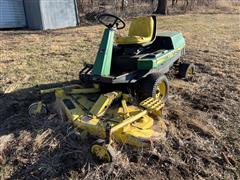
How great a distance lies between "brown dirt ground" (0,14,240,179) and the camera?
3.30m

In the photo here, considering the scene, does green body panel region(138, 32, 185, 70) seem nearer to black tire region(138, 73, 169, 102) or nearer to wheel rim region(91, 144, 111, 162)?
black tire region(138, 73, 169, 102)

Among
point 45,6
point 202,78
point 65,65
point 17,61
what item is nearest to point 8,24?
point 45,6

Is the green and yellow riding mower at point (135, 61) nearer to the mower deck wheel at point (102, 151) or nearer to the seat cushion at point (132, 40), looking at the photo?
the seat cushion at point (132, 40)

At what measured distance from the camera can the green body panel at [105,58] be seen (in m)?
4.18

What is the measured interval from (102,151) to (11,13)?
11.7 metres

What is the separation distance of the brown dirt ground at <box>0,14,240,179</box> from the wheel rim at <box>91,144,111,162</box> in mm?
77

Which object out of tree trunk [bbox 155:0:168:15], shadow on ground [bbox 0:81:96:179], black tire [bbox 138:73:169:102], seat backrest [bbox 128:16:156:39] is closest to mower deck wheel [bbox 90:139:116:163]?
shadow on ground [bbox 0:81:96:179]

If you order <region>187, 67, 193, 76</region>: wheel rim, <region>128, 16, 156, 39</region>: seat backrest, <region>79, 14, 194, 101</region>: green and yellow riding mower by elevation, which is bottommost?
<region>187, 67, 193, 76</region>: wheel rim

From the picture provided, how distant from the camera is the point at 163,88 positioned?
4750 millimetres

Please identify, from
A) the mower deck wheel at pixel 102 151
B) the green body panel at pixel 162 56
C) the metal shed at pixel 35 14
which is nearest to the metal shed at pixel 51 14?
the metal shed at pixel 35 14

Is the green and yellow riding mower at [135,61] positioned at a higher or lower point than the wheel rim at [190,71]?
higher

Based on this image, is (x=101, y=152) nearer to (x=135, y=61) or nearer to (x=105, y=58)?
(x=105, y=58)

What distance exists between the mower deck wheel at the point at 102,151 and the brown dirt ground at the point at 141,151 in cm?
7

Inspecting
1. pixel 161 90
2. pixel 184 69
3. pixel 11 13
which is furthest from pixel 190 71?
pixel 11 13
